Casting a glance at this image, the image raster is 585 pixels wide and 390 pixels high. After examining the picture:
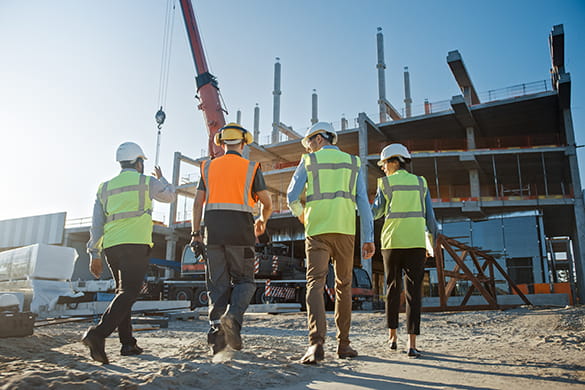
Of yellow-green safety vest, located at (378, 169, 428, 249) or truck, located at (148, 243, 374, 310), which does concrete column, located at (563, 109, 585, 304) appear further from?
yellow-green safety vest, located at (378, 169, 428, 249)

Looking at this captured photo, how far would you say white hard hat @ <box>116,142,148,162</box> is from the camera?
11.6 ft

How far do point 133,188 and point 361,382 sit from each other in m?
2.23

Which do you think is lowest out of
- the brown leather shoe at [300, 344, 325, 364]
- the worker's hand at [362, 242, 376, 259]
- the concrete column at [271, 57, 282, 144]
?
the brown leather shoe at [300, 344, 325, 364]

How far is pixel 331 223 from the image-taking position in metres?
3.08

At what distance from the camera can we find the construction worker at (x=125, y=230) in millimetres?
3119

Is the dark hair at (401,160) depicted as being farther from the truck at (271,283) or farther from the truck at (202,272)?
the truck at (271,283)

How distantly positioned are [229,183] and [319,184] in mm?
666

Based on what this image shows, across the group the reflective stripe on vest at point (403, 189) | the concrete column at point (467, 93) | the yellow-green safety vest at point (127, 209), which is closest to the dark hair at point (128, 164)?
the yellow-green safety vest at point (127, 209)

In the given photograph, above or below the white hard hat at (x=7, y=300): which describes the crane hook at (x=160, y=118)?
above

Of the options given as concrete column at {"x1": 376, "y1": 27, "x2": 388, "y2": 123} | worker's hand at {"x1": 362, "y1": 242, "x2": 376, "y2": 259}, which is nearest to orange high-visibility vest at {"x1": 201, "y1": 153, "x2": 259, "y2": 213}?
worker's hand at {"x1": 362, "y1": 242, "x2": 376, "y2": 259}

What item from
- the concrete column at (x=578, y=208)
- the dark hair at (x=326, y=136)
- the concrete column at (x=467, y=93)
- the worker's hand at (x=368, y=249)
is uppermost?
the concrete column at (x=467, y=93)

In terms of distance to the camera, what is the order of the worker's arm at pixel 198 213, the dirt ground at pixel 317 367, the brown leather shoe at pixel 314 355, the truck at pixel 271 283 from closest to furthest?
the dirt ground at pixel 317 367 < the brown leather shoe at pixel 314 355 < the worker's arm at pixel 198 213 < the truck at pixel 271 283

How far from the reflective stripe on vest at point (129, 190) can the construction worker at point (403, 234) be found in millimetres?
1904

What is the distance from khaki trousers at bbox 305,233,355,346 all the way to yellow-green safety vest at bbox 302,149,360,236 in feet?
0.24
